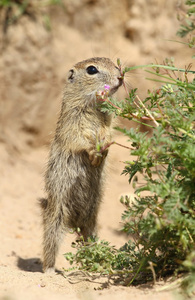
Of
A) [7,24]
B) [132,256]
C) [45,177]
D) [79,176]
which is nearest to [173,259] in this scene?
[132,256]

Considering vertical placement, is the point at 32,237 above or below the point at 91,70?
below

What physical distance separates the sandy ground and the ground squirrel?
0.33m

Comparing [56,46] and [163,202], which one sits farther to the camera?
[56,46]

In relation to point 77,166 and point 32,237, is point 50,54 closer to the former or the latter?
point 32,237

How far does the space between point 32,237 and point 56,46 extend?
4.10m

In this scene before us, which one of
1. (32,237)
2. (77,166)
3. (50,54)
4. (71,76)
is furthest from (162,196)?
(50,54)

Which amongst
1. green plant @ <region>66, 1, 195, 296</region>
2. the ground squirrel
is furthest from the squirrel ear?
green plant @ <region>66, 1, 195, 296</region>

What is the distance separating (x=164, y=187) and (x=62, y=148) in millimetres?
2076

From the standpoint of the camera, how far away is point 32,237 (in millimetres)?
5969

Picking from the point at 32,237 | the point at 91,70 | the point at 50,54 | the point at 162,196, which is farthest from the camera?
the point at 50,54

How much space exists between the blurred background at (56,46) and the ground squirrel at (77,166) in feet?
11.6

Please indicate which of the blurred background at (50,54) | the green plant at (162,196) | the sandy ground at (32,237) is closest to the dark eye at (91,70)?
the sandy ground at (32,237)

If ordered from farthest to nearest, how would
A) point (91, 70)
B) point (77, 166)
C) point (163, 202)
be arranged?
point (91, 70) → point (77, 166) → point (163, 202)

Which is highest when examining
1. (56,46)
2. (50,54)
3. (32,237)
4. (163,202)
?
(56,46)
